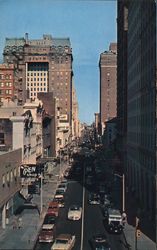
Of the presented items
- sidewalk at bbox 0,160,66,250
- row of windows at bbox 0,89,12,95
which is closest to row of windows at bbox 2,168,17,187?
sidewalk at bbox 0,160,66,250

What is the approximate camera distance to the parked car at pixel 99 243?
28719 millimetres

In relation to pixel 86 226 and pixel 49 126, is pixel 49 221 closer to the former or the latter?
pixel 86 226

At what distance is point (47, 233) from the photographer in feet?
107

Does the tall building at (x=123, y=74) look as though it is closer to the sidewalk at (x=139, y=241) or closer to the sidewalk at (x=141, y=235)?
the sidewalk at (x=141, y=235)

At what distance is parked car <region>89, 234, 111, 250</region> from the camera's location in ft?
94.2

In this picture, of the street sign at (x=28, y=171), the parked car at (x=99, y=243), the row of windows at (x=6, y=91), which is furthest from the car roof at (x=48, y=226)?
the row of windows at (x=6, y=91)

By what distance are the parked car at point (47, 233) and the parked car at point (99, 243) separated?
3330mm

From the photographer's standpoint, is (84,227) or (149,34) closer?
(84,227)

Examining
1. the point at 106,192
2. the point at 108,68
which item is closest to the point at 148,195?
the point at 106,192

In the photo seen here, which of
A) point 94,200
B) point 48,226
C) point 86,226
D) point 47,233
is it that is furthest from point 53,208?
point 47,233

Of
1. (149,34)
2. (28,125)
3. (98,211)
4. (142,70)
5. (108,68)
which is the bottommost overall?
(98,211)

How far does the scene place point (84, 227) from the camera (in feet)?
122

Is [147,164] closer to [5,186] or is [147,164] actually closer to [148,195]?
[148,195]

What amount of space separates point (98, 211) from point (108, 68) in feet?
525
